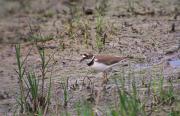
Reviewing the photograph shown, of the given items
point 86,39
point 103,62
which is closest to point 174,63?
point 103,62

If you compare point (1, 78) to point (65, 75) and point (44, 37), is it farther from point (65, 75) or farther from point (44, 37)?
point (44, 37)

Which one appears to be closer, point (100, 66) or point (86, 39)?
point (100, 66)

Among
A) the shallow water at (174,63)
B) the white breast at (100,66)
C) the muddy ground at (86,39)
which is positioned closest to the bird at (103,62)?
the white breast at (100,66)

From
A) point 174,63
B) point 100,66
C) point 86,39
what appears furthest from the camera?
point 86,39

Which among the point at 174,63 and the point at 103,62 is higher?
the point at 103,62

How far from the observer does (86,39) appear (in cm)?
987

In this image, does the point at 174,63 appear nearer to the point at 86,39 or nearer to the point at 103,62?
the point at 103,62

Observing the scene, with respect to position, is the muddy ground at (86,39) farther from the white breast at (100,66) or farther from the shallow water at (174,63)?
the white breast at (100,66)

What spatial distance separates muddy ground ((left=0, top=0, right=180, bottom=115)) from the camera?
7.83 meters

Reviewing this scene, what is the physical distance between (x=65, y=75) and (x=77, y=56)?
93 centimetres

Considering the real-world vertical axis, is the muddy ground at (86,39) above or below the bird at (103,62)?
below

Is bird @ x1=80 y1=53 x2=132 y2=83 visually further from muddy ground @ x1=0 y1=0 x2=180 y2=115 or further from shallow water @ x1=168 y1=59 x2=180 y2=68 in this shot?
shallow water @ x1=168 y1=59 x2=180 y2=68

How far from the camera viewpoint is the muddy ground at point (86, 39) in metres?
7.83

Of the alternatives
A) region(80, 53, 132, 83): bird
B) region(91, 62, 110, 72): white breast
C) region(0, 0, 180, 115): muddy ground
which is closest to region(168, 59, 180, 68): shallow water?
region(0, 0, 180, 115): muddy ground
